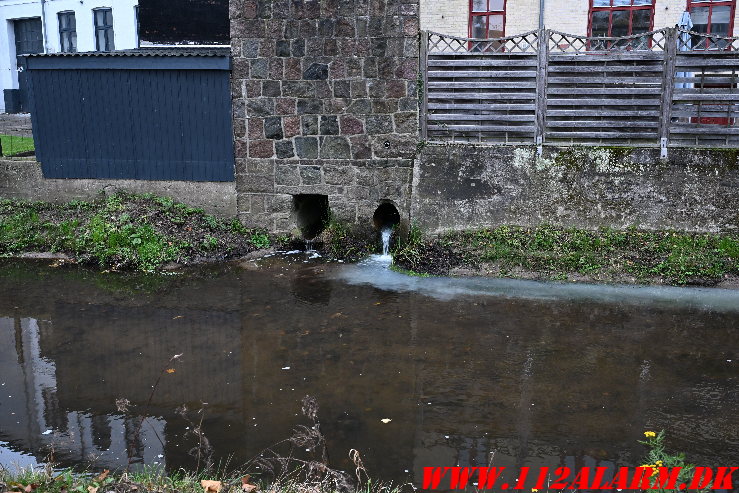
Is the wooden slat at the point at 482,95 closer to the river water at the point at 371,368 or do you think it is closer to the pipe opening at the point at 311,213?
the pipe opening at the point at 311,213

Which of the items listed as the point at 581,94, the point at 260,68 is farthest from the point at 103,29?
the point at 581,94

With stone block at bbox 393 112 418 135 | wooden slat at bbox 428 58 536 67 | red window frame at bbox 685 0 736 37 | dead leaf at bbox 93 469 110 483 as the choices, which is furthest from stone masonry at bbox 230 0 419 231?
red window frame at bbox 685 0 736 37

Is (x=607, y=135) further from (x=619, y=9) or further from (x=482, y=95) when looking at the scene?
(x=619, y=9)

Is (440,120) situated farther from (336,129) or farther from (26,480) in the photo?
(26,480)

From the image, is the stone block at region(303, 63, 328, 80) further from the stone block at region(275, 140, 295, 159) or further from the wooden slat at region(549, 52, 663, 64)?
the wooden slat at region(549, 52, 663, 64)

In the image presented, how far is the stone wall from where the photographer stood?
8930 mm

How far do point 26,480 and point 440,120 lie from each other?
6.95 meters

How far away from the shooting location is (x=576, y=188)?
9.27 metres

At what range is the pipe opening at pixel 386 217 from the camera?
10.4 metres

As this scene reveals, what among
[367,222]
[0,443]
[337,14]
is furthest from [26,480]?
[337,14]

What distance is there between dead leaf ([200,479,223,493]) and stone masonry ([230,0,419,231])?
6239mm

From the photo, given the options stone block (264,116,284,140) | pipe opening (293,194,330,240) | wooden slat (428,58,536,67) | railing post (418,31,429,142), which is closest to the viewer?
wooden slat (428,58,536,67)

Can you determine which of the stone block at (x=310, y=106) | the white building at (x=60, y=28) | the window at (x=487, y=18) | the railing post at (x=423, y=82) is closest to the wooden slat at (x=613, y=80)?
the railing post at (x=423, y=82)

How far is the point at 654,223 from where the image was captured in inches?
359
